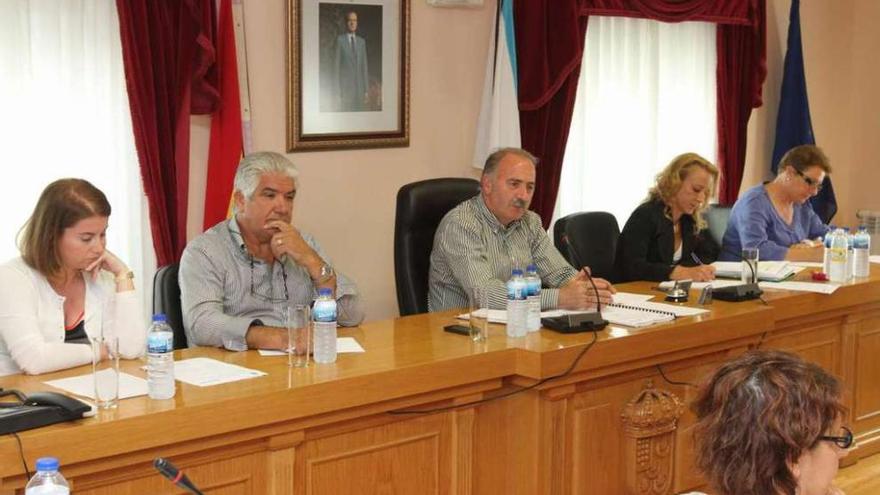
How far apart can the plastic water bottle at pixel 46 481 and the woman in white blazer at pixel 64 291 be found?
788mm

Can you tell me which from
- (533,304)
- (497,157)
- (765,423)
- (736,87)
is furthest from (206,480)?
(736,87)

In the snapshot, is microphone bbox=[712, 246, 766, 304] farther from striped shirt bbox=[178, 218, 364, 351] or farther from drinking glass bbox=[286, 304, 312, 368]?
drinking glass bbox=[286, 304, 312, 368]

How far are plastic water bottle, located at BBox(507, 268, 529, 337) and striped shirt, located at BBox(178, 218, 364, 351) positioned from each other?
508 mm

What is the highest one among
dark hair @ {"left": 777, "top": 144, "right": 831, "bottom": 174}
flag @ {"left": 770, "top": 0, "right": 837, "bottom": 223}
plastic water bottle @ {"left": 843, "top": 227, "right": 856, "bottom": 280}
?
flag @ {"left": 770, "top": 0, "right": 837, "bottom": 223}

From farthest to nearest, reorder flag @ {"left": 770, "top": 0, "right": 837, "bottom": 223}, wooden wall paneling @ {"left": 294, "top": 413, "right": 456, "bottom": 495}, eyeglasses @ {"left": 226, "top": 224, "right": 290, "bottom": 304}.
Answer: flag @ {"left": 770, "top": 0, "right": 837, "bottom": 223} < eyeglasses @ {"left": 226, "top": 224, "right": 290, "bottom": 304} < wooden wall paneling @ {"left": 294, "top": 413, "right": 456, "bottom": 495}

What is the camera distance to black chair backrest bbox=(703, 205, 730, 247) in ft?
18.5

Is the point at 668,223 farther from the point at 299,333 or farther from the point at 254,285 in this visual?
the point at 299,333

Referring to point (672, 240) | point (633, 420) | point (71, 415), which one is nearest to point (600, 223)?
point (672, 240)

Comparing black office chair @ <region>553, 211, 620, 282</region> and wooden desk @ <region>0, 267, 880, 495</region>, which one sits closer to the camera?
wooden desk @ <region>0, 267, 880, 495</region>

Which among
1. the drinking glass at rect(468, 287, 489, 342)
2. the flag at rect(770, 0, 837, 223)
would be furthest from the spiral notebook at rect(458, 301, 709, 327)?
the flag at rect(770, 0, 837, 223)

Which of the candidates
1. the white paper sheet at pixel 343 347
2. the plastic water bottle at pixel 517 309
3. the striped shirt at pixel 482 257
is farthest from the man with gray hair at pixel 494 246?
the white paper sheet at pixel 343 347

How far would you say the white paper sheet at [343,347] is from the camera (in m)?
3.28

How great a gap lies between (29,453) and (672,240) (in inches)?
120

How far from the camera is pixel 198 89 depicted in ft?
14.5
